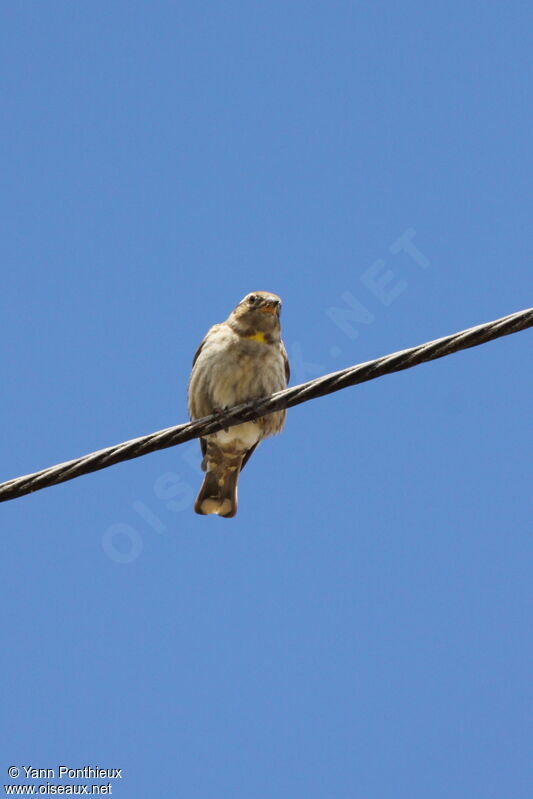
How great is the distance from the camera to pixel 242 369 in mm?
9414

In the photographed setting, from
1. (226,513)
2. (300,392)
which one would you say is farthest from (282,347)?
(300,392)

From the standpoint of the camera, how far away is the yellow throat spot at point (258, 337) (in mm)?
9625

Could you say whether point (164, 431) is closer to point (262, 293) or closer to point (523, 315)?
point (523, 315)

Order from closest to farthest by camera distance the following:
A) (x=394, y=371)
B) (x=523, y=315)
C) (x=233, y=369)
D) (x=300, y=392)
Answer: (x=523, y=315) < (x=394, y=371) < (x=300, y=392) < (x=233, y=369)

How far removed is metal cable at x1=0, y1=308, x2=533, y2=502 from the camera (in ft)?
19.3

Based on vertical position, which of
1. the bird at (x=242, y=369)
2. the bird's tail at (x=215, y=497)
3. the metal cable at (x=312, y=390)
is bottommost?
the metal cable at (x=312, y=390)

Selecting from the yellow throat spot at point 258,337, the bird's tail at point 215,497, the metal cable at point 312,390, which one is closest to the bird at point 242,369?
the yellow throat spot at point 258,337

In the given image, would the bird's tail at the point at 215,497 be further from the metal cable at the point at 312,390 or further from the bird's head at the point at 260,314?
the metal cable at the point at 312,390

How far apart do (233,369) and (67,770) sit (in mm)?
5164

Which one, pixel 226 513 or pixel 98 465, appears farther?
pixel 226 513

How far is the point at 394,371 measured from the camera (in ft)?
20.2

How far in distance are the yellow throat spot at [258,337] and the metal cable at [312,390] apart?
8.97 ft

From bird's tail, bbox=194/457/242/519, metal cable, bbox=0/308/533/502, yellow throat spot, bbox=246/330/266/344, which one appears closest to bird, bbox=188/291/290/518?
yellow throat spot, bbox=246/330/266/344

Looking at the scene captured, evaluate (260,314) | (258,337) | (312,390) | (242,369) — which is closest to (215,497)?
(242,369)
